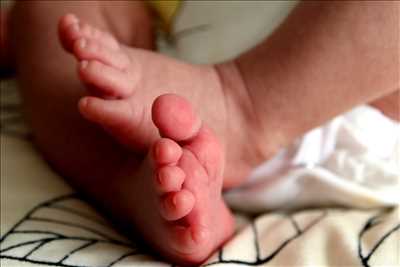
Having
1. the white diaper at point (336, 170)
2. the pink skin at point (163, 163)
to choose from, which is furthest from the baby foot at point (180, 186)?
the white diaper at point (336, 170)

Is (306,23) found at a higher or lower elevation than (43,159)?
higher

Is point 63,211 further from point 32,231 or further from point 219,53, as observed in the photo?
point 219,53

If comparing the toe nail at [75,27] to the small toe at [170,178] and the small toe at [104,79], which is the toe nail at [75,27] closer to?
the small toe at [104,79]

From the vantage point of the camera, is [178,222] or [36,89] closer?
[178,222]

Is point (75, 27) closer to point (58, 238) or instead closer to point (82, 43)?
point (82, 43)

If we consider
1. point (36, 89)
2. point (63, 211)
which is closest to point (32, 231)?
point (63, 211)

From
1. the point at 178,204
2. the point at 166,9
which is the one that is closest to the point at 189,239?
the point at 178,204

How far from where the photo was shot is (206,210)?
0.48m

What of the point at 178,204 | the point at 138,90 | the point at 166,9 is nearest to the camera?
the point at 178,204

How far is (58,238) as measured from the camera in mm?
523

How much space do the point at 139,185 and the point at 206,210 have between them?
0.06m

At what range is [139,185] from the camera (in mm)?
514

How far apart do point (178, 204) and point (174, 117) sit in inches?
2.4

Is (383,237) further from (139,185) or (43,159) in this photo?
(43,159)
